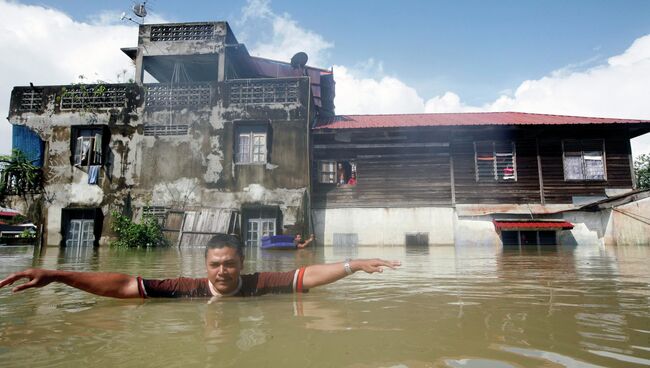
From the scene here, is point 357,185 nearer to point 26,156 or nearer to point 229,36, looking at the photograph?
point 229,36

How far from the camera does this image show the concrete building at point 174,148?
15352mm

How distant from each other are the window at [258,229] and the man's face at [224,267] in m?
11.8

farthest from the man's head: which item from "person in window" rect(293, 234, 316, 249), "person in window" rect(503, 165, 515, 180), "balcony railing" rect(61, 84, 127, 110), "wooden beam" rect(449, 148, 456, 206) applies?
"balcony railing" rect(61, 84, 127, 110)

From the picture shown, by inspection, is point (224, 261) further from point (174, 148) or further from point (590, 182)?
point (590, 182)

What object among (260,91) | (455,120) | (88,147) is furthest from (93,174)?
(455,120)

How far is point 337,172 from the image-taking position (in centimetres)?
1652

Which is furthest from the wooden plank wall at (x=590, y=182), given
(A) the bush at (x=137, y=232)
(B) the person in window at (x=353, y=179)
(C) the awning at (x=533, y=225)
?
(A) the bush at (x=137, y=232)

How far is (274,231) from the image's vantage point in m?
15.1

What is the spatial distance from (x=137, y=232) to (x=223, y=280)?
1268 centimetres

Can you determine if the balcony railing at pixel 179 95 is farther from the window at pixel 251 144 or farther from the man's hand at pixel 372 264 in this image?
the man's hand at pixel 372 264

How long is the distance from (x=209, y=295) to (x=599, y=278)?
4.27 m

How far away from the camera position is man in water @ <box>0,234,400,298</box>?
303cm

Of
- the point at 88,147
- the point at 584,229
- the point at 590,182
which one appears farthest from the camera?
the point at 88,147

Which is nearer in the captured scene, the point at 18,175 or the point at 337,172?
the point at 18,175
